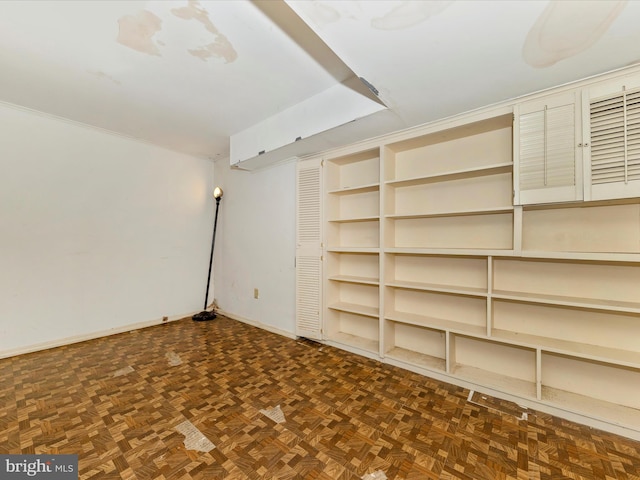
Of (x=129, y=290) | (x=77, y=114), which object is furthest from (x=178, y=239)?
(x=77, y=114)

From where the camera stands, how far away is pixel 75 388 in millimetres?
2088

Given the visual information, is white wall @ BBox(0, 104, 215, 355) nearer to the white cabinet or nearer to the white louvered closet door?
the white louvered closet door

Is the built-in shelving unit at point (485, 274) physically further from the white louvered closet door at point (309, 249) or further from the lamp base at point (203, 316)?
the lamp base at point (203, 316)

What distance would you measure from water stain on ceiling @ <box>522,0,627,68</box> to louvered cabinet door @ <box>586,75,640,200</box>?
17.1 inches

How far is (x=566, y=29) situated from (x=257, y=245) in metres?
3.39

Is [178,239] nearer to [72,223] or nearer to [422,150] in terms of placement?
[72,223]

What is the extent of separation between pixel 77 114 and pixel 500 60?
3.83 metres

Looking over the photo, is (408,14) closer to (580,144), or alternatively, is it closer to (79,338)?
(580,144)

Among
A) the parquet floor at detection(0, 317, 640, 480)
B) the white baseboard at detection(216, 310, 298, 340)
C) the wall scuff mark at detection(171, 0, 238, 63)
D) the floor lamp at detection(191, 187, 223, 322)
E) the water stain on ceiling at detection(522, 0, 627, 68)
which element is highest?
the wall scuff mark at detection(171, 0, 238, 63)

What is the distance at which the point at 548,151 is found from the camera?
180cm

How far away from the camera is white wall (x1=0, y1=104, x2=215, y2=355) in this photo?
2684mm

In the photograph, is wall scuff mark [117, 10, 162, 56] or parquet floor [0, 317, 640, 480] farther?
wall scuff mark [117, 10, 162, 56]

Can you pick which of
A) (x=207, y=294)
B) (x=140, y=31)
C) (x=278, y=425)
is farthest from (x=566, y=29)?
(x=207, y=294)

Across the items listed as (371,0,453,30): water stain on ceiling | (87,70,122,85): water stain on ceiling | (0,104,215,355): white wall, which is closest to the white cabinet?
(371,0,453,30): water stain on ceiling
